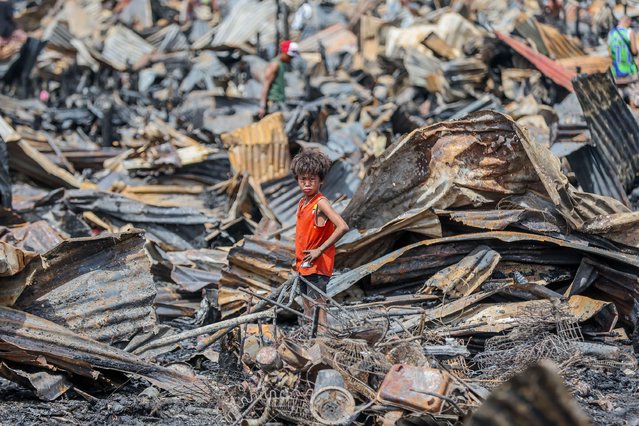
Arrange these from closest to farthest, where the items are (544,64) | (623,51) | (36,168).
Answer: (36,168) → (623,51) → (544,64)

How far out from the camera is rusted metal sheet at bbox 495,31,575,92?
11648 millimetres

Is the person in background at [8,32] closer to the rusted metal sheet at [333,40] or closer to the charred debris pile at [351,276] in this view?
the rusted metal sheet at [333,40]

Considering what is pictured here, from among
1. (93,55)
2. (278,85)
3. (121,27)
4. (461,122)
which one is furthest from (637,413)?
(121,27)

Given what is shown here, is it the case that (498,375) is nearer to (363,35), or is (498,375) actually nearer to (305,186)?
(305,186)

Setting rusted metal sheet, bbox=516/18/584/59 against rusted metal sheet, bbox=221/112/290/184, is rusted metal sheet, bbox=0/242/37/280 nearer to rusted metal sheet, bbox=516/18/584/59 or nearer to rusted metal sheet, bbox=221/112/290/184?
rusted metal sheet, bbox=221/112/290/184

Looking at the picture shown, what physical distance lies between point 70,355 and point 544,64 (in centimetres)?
949

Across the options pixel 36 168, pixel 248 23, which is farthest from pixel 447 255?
pixel 248 23

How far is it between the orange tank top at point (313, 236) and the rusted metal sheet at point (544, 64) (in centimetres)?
749

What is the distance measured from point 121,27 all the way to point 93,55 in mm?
4630

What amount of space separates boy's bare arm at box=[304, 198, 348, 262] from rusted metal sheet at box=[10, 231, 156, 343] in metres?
1.16

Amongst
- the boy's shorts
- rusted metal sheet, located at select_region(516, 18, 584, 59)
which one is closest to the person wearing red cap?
rusted metal sheet, located at select_region(516, 18, 584, 59)

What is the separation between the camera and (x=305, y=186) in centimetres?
466

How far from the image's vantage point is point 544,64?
12.2 meters

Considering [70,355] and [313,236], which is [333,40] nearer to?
[313,236]
